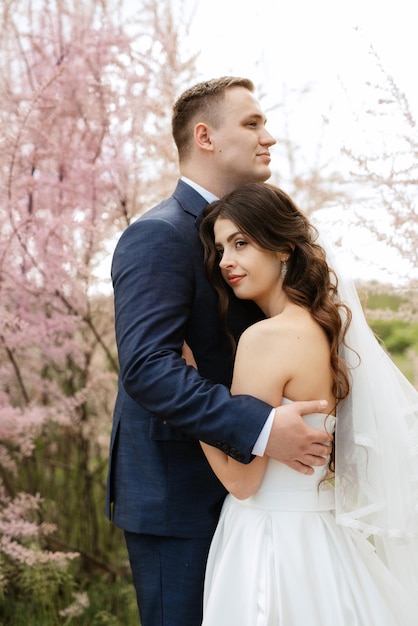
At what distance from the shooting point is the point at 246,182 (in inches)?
110

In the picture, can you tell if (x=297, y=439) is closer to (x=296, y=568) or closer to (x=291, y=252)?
(x=296, y=568)

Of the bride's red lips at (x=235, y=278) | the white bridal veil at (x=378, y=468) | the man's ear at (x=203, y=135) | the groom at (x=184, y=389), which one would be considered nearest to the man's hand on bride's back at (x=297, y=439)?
the groom at (x=184, y=389)

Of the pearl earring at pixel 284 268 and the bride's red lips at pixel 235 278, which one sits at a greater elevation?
the pearl earring at pixel 284 268

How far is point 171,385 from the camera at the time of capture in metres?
2.21

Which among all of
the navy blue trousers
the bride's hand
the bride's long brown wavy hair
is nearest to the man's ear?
the bride's long brown wavy hair

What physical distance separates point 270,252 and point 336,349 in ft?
1.28

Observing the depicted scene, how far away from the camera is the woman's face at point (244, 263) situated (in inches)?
96.3

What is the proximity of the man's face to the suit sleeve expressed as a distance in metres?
0.38

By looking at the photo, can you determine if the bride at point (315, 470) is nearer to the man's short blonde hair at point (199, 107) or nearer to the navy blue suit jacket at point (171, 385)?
the navy blue suit jacket at point (171, 385)

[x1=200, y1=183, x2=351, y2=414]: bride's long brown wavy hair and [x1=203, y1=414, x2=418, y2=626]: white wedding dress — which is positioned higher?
[x1=200, y1=183, x2=351, y2=414]: bride's long brown wavy hair

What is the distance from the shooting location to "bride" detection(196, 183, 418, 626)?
224cm

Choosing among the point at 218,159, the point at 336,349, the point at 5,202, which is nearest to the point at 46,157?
the point at 5,202

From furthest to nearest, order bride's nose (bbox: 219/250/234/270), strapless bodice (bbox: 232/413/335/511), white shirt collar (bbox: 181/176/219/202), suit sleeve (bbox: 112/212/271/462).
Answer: white shirt collar (bbox: 181/176/219/202), bride's nose (bbox: 219/250/234/270), strapless bodice (bbox: 232/413/335/511), suit sleeve (bbox: 112/212/271/462)

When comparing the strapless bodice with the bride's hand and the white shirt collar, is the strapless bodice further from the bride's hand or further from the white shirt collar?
the white shirt collar
